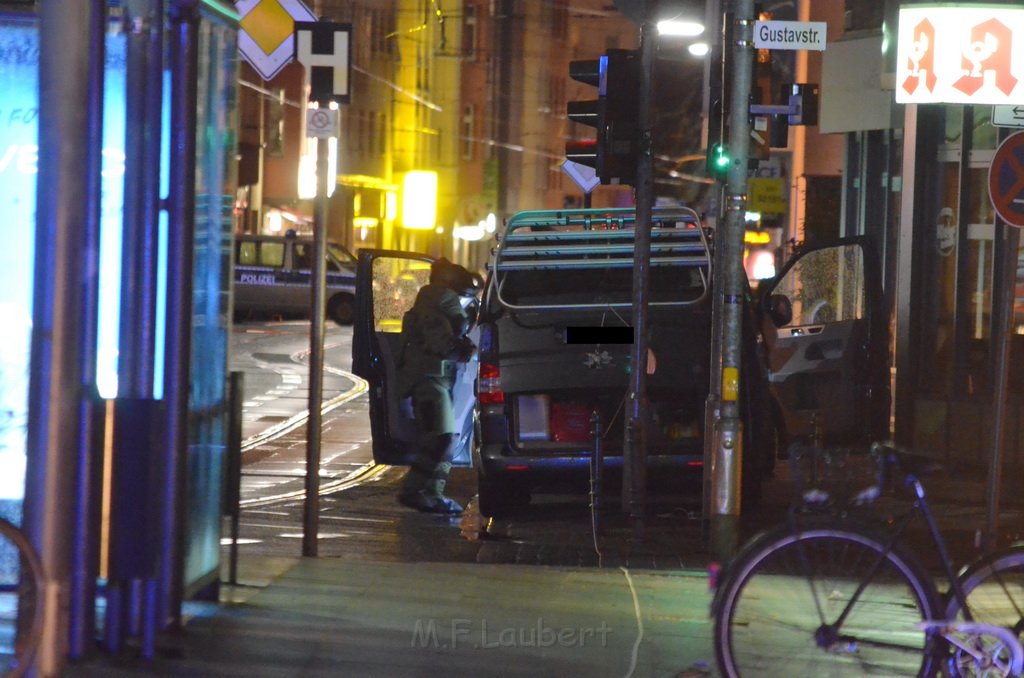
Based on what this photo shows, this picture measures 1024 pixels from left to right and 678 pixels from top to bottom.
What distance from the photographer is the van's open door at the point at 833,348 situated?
512 inches

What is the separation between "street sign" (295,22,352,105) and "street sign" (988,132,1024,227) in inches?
152

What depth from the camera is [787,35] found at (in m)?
9.66

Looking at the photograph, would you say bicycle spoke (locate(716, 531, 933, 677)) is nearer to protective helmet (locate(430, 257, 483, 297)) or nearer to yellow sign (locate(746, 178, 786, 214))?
protective helmet (locate(430, 257, 483, 297))

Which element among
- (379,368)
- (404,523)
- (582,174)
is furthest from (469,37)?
(404,523)

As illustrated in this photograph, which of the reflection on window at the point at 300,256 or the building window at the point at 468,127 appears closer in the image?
the reflection on window at the point at 300,256

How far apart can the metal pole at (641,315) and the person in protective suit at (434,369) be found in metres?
1.52

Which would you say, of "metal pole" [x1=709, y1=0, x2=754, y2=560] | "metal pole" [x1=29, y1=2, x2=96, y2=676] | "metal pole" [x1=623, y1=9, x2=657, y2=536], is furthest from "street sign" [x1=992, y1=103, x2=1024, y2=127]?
"metal pole" [x1=29, y1=2, x2=96, y2=676]

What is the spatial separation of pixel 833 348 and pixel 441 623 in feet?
21.9

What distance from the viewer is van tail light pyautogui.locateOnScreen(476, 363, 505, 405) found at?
11.6m

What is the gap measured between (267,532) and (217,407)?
3.56m

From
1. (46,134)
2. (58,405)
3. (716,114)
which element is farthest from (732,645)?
(716,114)

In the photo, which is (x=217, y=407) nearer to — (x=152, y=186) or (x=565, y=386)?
(x=152, y=186)

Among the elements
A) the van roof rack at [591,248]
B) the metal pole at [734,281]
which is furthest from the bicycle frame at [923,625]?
the van roof rack at [591,248]

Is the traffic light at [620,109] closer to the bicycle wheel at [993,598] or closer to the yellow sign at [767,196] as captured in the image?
the bicycle wheel at [993,598]
